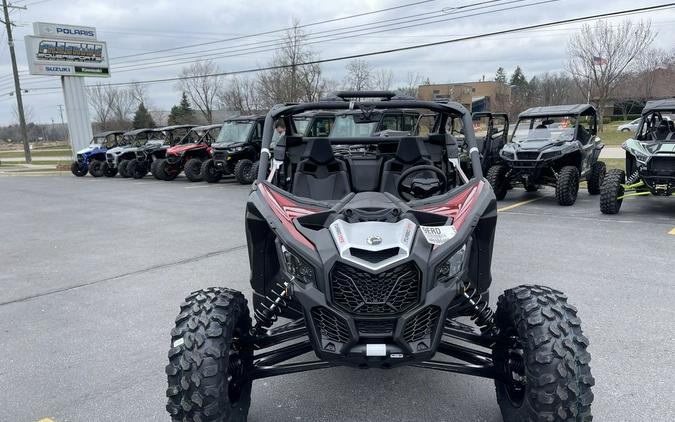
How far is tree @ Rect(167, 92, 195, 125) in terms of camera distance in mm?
59562

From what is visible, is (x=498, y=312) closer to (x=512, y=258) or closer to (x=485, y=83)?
(x=512, y=258)

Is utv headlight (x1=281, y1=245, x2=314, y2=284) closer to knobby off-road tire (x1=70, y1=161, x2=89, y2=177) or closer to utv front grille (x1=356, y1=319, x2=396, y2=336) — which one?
utv front grille (x1=356, y1=319, x2=396, y2=336)

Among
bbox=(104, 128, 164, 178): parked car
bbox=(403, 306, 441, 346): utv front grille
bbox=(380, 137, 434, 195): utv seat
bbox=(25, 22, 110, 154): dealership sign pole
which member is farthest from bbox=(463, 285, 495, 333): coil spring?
bbox=(25, 22, 110, 154): dealership sign pole

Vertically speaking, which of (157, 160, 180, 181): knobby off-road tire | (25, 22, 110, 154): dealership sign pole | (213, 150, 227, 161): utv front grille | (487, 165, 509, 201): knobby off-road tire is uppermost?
(25, 22, 110, 154): dealership sign pole

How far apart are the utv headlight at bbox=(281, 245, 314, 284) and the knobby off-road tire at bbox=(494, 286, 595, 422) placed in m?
1.10

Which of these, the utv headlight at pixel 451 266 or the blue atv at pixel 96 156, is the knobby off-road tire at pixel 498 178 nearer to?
the utv headlight at pixel 451 266

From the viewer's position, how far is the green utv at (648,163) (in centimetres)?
806

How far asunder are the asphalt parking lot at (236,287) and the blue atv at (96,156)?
1240cm

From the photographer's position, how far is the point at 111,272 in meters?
6.14

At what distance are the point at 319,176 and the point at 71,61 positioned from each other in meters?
29.8

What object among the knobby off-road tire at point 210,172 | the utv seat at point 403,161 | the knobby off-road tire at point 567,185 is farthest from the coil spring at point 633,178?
the knobby off-road tire at point 210,172

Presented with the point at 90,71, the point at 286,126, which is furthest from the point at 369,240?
the point at 90,71

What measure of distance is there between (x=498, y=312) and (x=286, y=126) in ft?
8.38

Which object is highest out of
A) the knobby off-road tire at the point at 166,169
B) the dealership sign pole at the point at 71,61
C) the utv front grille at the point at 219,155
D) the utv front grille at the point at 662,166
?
the dealership sign pole at the point at 71,61
